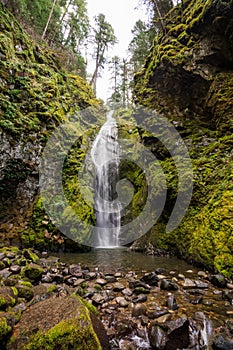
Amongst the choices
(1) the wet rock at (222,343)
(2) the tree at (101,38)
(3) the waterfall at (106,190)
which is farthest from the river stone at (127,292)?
(2) the tree at (101,38)

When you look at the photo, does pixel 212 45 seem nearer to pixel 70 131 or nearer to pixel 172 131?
pixel 172 131

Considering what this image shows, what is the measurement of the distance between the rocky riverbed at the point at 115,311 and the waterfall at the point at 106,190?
5391 mm

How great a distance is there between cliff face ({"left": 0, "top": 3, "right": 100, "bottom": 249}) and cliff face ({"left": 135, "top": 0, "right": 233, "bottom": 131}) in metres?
5.38

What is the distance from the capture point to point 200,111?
840 centimetres

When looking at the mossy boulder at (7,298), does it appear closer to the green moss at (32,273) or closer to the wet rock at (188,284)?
the green moss at (32,273)

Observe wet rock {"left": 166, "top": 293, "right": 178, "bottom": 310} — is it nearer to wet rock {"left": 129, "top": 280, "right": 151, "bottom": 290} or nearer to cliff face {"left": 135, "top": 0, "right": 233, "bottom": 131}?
wet rock {"left": 129, "top": 280, "right": 151, "bottom": 290}

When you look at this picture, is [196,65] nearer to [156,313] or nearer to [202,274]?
[202,274]

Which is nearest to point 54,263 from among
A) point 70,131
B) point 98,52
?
point 70,131

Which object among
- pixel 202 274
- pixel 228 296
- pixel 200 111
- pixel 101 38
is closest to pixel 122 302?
pixel 228 296

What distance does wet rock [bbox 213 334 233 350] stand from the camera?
6.81 feet

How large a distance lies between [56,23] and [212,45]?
548 inches

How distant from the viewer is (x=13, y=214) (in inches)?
291

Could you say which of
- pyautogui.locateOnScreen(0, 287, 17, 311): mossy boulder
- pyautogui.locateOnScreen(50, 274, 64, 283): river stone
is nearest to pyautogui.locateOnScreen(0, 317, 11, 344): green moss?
pyautogui.locateOnScreen(0, 287, 17, 311): mossy boulder

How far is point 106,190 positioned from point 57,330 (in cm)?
1028
